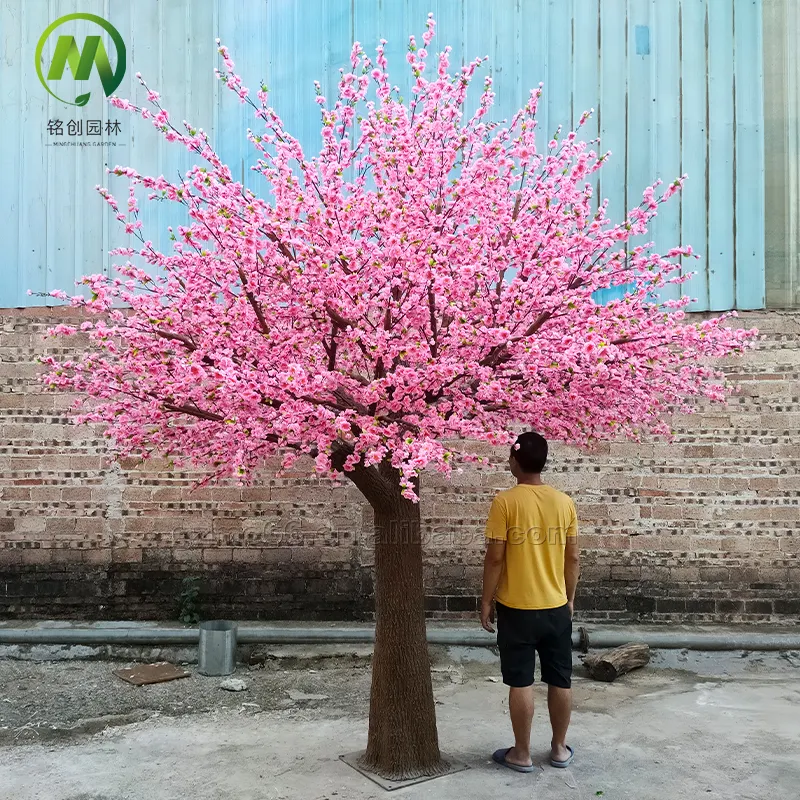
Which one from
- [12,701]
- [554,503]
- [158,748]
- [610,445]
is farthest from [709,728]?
[12,701]

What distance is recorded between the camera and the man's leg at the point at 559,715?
4320 millimetres

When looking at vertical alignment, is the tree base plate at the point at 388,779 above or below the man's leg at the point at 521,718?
below

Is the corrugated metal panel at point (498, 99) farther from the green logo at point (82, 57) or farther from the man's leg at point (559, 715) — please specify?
the man's leg at point (559, 715)

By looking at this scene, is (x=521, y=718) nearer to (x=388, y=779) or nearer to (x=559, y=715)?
(x=559, y=715)

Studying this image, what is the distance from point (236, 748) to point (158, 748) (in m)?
0.47

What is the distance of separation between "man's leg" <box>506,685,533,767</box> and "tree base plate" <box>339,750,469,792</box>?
0.29 meters

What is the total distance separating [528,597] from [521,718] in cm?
65

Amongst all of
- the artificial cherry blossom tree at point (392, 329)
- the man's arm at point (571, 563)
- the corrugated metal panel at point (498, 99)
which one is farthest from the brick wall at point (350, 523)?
the artificial cherry blossom tree at point (392, 329)

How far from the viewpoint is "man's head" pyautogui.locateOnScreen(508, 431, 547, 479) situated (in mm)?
4371

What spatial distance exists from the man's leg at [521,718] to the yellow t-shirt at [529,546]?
0.46 meters

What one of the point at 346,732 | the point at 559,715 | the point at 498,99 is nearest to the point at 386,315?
the point at 559,715

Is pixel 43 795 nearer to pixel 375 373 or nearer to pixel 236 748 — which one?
pixel 236 748

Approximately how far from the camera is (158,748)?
4.78 metres

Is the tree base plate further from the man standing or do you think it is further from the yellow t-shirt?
the yellow t-shirt
